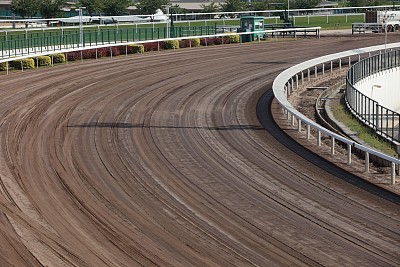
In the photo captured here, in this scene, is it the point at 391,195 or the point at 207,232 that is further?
the point at 391,195

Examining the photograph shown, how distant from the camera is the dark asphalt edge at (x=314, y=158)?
467 inches

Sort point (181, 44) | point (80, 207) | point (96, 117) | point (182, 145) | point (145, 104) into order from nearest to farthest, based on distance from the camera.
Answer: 1. point (80, 207)
2. point (182, 145)
3. point (96, 117)
4. point (145, 104)
5. point (181, 44)

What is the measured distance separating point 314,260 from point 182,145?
22.4ft

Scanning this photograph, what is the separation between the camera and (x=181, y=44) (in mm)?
40750

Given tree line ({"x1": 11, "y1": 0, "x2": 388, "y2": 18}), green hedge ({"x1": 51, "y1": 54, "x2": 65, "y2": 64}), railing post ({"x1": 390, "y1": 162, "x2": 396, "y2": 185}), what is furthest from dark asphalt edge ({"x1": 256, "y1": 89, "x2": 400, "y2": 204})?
tree line ({"x1": 11, "y1": 0, "x2": 388, "y2": 18})

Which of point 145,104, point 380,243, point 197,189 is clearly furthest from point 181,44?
point 380,243

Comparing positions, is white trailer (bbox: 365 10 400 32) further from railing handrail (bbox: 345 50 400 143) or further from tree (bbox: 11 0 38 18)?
railing handrail (bbox: 345 50 400 143)

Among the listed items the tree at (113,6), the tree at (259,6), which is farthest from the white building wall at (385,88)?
the tree at (259,6)

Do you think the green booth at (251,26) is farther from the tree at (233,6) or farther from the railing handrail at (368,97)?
the tree at (233,6)

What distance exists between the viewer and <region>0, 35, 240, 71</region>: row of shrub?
101ft

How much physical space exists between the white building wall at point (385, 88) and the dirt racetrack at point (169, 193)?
6464 millimetres

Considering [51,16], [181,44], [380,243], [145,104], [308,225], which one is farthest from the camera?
[51,16]

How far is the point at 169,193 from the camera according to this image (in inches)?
466

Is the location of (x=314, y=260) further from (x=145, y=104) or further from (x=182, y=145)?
(x=145, y=104)
